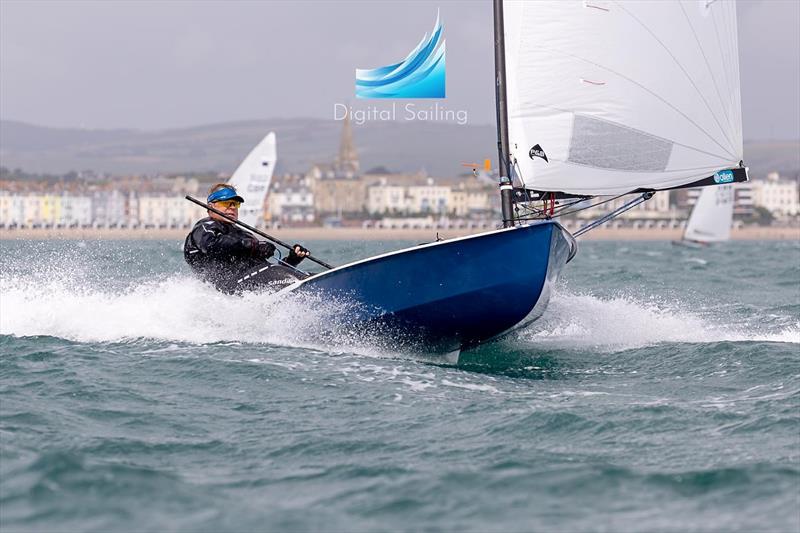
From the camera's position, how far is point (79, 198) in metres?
161

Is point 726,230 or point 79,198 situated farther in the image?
point 79,198

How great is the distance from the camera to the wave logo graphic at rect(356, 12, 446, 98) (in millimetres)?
11148

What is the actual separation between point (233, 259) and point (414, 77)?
2.40m

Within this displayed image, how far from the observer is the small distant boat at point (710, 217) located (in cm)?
5517

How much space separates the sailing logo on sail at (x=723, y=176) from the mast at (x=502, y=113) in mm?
1824

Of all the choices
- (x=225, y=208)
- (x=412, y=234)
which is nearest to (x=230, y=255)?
(x=225, y=208)

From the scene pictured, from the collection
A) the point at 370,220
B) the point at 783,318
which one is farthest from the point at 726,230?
the point at 370,220

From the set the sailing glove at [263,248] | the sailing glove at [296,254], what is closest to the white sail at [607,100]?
the sailing glove at [296,254]

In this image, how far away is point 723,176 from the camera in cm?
1060

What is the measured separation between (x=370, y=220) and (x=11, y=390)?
165m

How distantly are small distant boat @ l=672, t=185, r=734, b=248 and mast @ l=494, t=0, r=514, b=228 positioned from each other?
44.8m

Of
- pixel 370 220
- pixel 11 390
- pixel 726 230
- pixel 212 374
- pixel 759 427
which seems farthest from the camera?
pixel 370 220

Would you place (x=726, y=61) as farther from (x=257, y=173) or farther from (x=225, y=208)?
(x=257, y=173)

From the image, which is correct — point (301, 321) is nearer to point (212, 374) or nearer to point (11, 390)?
point (212, 374)
